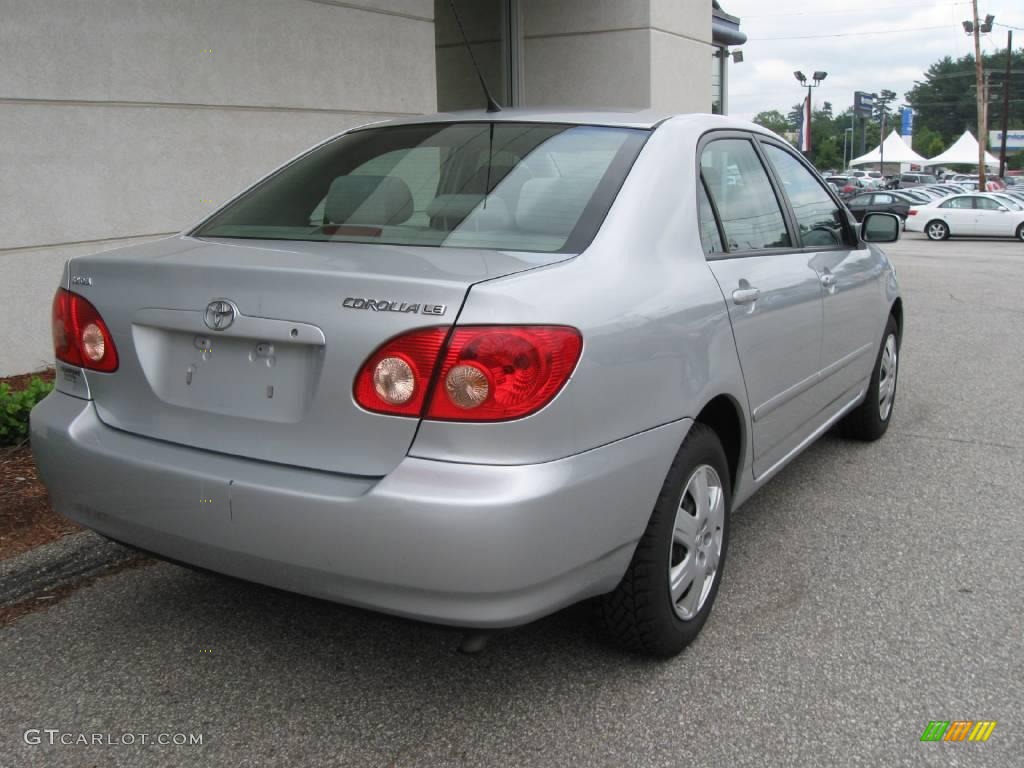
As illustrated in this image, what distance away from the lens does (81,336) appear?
115 inches

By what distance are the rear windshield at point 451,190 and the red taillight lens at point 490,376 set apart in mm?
489

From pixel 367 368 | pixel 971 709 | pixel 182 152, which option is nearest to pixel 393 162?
pixel 367 368

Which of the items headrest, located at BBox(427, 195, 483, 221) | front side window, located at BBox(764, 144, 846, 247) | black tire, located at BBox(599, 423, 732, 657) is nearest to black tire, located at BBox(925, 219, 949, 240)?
front side window, located at BBox(764, 144, 846, 247)

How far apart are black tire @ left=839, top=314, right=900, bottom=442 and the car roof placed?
2082 mm

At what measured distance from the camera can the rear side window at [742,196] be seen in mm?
3584

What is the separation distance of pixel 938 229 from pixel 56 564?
3051 centimetres

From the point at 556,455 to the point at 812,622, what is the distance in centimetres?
146

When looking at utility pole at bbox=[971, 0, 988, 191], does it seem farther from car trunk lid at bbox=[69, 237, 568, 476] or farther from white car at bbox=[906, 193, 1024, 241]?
car trunk lid at bbox=[69, 237, 568, 476]

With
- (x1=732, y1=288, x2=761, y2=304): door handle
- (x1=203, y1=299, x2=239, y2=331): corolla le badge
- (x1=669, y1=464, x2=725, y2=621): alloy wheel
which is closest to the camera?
(x1=203, y1=299, x2=239, y2=331): corolla le badge

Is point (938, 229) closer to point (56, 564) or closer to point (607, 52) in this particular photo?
point (607, 52)

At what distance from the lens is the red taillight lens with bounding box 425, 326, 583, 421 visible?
2383mm

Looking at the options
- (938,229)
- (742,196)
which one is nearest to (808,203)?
(742,196)

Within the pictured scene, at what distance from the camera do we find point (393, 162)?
139 inches

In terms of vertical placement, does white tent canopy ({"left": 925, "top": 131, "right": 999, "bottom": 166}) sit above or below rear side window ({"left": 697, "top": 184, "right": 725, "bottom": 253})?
above
